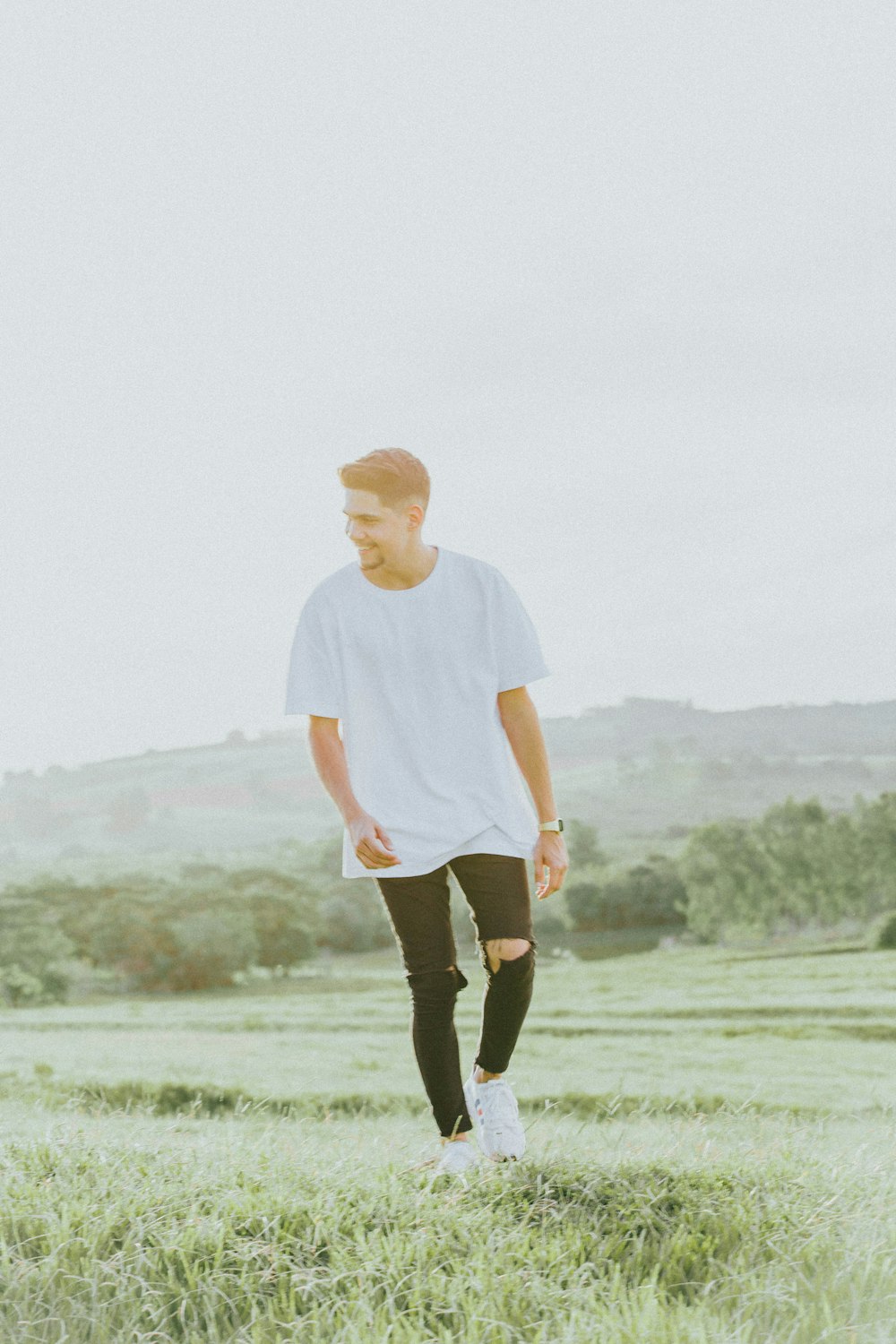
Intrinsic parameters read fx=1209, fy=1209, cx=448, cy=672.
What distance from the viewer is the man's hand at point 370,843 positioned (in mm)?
3334

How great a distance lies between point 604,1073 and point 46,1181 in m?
6.20

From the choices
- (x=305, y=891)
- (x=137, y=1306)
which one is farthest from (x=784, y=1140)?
(x=305, y=891)

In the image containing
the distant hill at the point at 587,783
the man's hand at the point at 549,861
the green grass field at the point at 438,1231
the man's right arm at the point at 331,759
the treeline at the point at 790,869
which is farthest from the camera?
the distant hill at the point at 587,783

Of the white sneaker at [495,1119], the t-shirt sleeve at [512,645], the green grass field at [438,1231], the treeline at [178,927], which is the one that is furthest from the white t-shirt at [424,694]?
the treeline at [178,927]

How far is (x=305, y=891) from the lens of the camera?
49.5 ft

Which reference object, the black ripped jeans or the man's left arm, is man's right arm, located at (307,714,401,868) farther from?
the man's left arm

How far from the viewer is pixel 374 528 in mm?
3490

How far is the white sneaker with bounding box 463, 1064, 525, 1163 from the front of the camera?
3467 millimetres

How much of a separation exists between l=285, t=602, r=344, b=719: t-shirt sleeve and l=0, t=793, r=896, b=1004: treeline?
1075 centimetres

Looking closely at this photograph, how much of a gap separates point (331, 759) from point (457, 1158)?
118 cm

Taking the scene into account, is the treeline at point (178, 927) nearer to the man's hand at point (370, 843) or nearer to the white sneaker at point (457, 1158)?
the white sneaker at point (457, 1158)

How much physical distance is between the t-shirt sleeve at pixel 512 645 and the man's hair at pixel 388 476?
0.39m

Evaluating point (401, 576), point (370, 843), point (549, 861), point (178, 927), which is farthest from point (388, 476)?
point (178, 927)

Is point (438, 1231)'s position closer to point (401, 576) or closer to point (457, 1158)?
point (457, 1158)
